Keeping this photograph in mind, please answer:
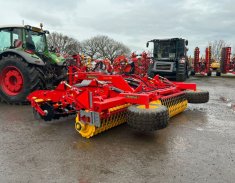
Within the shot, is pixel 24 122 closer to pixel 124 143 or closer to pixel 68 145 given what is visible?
pixel 68 145

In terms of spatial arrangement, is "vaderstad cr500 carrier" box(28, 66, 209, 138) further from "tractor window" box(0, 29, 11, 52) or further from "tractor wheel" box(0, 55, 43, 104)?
"tractor window" box(0, 29, 11, 52)

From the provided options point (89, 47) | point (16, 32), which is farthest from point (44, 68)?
point (89, 47)

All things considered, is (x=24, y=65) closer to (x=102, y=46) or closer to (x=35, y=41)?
(x=35, y=41)

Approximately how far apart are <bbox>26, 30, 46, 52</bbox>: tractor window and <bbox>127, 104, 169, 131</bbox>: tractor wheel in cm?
460

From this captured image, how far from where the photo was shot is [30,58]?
6.18 meters

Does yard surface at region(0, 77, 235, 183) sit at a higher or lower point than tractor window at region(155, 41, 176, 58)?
lower

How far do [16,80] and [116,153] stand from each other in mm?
4289

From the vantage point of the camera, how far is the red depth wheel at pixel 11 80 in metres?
6.41

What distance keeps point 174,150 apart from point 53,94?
227cm

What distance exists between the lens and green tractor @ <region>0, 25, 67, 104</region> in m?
6.19

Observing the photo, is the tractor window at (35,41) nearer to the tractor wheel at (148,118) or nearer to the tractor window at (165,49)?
→ the tractor wheel at (148,118)

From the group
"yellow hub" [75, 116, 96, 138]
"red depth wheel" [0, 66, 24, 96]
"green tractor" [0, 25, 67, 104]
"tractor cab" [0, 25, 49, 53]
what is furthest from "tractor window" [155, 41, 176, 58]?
"yellow hub" [75, 116, 96, 138]

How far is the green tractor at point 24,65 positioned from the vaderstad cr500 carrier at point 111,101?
1296 mm

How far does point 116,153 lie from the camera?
3.29m
